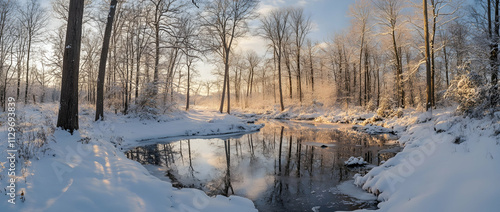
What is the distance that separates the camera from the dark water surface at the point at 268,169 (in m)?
5.25

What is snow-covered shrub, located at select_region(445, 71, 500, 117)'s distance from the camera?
825 cm

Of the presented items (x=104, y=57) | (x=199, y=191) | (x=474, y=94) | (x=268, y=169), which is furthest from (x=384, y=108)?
(x=104, y=57)

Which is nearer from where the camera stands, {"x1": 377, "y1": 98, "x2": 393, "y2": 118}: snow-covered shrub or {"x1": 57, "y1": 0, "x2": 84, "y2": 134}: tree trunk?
{"x1": 57, "y1": 0, "x2": 84, "y2": 134}: tree trunk

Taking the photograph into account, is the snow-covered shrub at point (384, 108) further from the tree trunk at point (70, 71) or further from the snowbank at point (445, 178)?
the tree trunk at point (70, 71)

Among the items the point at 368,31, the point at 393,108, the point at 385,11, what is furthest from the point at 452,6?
the point at 368,31

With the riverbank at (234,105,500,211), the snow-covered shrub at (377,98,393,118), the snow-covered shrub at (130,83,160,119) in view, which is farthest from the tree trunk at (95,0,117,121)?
the snow-covered shrub at (377,98,393,118)

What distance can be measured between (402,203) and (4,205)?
571cm

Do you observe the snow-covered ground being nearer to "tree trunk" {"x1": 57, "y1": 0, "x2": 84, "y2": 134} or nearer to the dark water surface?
"tree trunk" {"x1": 57, "y1": 0, "x2": 84, "y2": 134}

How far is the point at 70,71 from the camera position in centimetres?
741

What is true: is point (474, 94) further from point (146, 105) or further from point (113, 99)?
point (113, 99)

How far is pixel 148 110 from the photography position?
15805 mm

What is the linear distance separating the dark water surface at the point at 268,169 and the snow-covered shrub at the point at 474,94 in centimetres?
334

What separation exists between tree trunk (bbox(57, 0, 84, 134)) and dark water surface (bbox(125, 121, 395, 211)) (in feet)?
7.58

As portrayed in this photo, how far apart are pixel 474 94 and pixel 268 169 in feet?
27.9
